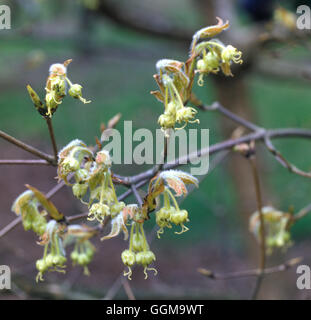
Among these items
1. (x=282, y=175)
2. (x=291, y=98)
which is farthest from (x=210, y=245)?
(x=291, y=98)

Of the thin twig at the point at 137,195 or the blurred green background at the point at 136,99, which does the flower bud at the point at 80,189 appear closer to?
the thin twig at the point at 137,195

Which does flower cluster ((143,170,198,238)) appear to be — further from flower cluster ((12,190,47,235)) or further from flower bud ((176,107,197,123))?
flower cluster ((12,190,47,235))

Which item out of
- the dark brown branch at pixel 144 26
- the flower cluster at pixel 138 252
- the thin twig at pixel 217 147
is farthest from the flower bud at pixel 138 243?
the dark brown branch at pixel 144 26

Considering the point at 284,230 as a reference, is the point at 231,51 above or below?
above
